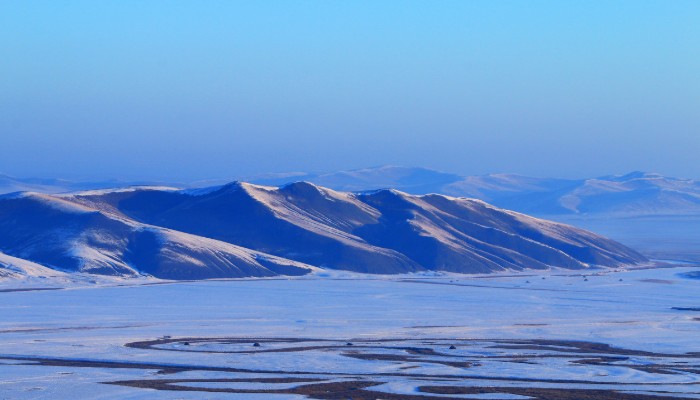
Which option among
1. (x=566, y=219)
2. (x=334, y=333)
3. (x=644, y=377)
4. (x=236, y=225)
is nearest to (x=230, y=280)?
(x=236, y=225)

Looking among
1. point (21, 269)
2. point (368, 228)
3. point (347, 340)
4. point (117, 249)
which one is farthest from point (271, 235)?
point (347, 340)

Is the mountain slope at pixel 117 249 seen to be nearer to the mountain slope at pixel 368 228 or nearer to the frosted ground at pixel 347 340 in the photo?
the frosted ground at pixel 347 340

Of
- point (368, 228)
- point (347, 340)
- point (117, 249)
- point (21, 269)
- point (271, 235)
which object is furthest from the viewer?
point (368, 228)

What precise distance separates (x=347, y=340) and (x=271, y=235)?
50.0 metres

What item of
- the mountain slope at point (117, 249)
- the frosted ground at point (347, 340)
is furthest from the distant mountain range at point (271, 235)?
the frosted ground at point (347, 340)

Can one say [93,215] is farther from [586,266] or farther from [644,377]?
[644,377]

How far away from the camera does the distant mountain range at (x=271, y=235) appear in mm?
83000

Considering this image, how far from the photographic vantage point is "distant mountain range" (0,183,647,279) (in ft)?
272

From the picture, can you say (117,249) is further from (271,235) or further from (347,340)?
(347,340)

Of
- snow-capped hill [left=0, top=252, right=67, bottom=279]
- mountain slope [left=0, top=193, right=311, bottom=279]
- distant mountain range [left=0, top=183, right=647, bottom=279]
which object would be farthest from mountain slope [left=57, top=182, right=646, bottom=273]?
snow-capped hill [left=0, top=252, right=67, bottom=279]

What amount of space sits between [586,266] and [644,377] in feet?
212

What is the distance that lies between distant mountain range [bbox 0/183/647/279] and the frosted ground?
20.1ft

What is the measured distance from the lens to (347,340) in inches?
1793

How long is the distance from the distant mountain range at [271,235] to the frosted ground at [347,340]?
6.13 meters
